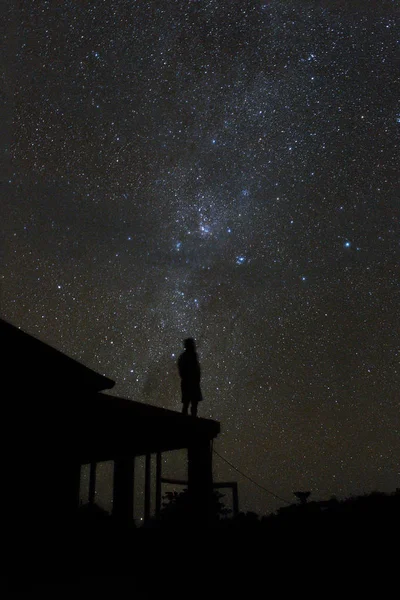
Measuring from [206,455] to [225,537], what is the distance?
1.51m

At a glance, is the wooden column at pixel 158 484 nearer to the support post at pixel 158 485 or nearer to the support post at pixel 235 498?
the support post at pixel 158 485

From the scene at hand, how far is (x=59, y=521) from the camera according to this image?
682 cm

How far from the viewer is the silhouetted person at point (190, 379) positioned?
9195 mm

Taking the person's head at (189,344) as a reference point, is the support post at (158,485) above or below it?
below

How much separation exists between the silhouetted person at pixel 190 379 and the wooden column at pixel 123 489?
1740 millimetres

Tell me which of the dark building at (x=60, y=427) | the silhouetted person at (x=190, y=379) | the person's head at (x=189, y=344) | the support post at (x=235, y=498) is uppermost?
the person's head at (x=189, y=344)

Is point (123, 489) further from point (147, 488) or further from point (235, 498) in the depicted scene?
point (235, 498)

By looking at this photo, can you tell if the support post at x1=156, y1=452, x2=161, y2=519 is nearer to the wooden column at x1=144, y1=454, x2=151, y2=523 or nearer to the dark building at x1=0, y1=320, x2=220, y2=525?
the wooden column at x1=144, y1=454, x2=151, y2=523

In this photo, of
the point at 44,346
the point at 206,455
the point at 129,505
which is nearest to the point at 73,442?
the point at 44,346

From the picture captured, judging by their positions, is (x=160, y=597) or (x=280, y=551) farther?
(x=280, y=551)

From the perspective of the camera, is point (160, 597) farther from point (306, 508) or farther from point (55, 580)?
point (306, 508)

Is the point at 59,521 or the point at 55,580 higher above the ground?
the point at 59,521

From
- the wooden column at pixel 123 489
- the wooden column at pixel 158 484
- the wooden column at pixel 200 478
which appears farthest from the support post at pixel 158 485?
the wooden column at pixel 200 478

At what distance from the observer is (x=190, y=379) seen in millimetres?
9258
